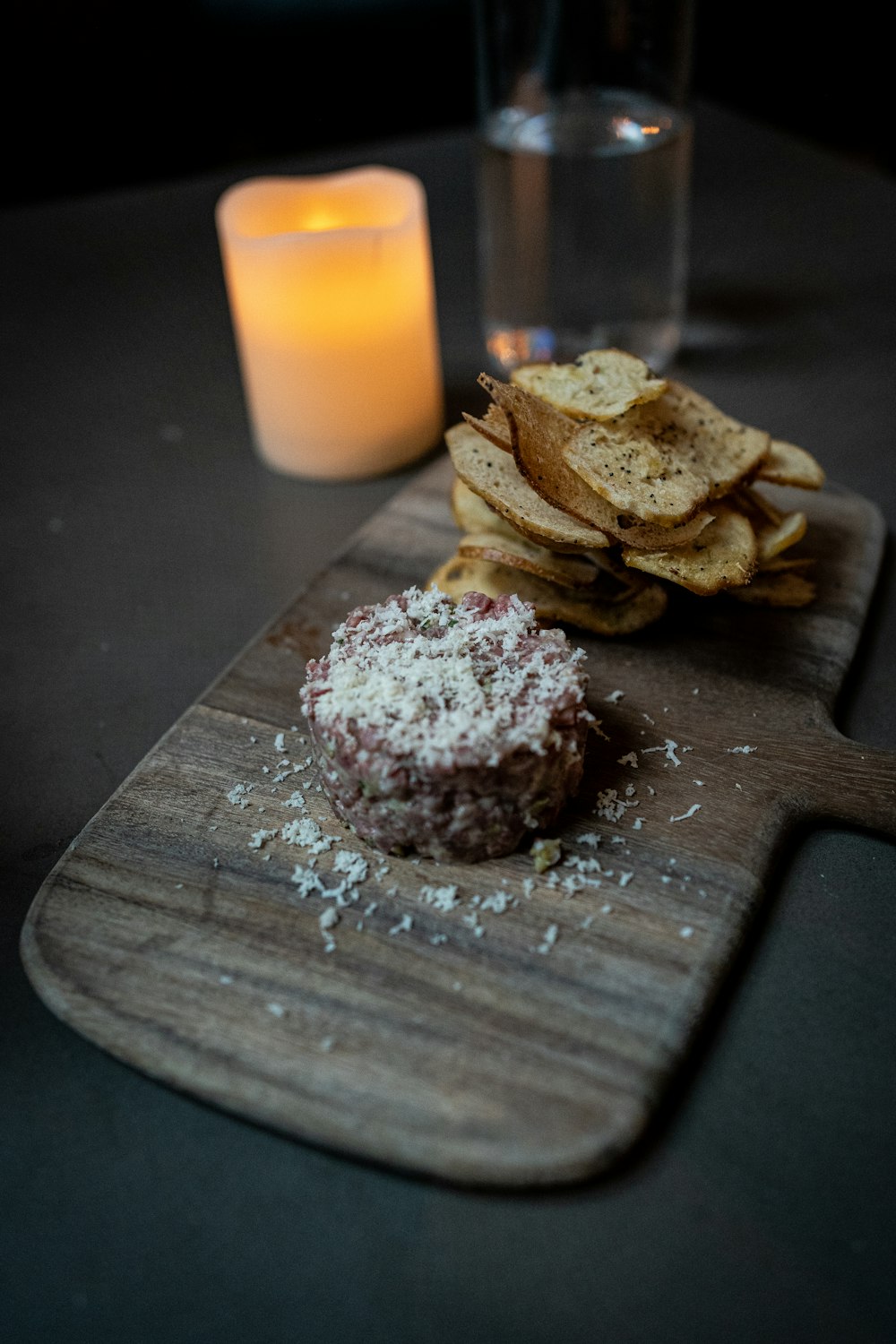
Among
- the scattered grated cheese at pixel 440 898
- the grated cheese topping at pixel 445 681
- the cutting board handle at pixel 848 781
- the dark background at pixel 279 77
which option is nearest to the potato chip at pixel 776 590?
the cutting board handle at pixel 848 781

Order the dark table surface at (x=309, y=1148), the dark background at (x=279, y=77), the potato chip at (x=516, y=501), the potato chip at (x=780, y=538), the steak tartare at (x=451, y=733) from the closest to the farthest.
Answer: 1. the dark table surface at (x=309, y=1148)
2. the steak tartare at (x=451, y=733)
3. the potato chip at (x=516, y=501)
4. the potato chip at (x=780, y=538)
5. the dark background at (x=279, y=77)

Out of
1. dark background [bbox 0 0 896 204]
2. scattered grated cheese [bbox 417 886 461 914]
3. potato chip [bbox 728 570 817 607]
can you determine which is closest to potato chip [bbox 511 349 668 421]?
potato chip [bbox 728 570 817 607]

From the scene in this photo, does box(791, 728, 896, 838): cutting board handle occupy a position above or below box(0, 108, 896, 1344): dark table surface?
above

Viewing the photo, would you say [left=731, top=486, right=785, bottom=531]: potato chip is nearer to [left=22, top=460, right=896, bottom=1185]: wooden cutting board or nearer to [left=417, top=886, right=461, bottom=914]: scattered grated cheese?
[left=22, top=460, right=896, bottom=1185]: wooden cutting board

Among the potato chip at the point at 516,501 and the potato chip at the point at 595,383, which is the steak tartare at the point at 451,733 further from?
the potato chip at the point at 595,383

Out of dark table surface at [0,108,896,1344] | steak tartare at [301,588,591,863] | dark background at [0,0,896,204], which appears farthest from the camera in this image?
dark background at [0,0,896,204]
